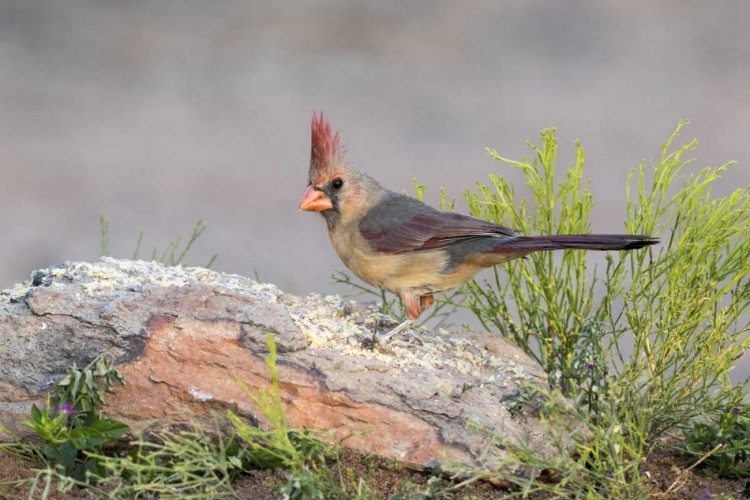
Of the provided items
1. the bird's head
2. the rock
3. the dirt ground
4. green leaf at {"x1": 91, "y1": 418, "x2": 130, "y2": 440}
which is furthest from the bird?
green leaf at {"x1": 91, "y1": 418, "x2": 130, "y2": 440}

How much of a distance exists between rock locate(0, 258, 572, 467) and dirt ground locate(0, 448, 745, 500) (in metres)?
0.05

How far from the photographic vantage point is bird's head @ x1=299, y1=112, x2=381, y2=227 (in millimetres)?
3789

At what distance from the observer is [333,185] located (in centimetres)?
383

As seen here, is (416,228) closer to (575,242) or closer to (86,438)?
(575,242)

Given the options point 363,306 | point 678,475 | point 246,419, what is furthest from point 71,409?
point 678,475

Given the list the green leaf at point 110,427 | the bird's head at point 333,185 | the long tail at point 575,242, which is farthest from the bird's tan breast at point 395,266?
the green leaf at point 110,427

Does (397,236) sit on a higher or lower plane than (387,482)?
higher

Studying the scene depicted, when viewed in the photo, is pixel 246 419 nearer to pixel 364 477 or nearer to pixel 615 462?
pixel 364 477

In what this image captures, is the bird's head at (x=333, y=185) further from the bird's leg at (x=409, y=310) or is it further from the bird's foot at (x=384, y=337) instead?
the bird's foot at (x=384, y=337)

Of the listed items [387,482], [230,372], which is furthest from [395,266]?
[387,482]

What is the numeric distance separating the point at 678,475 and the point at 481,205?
1.28 meters

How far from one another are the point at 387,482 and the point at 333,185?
1.43 metres

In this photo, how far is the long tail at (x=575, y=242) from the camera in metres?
3.06

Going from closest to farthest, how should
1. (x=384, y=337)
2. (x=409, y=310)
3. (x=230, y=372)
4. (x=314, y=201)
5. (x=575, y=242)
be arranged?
(x=230, y=372) < (x=575, y=242) < (x=384, y=337) < (x=409, y=310) < (x=314, y=201)
